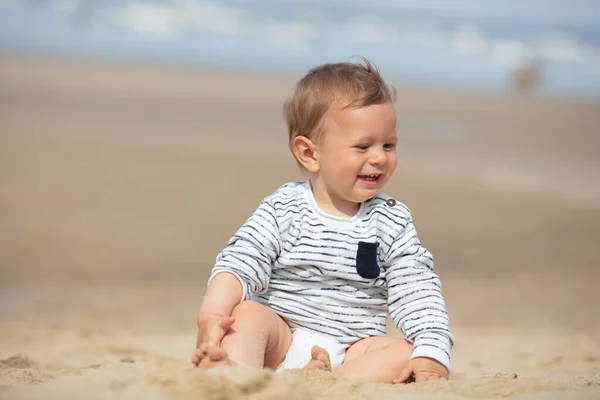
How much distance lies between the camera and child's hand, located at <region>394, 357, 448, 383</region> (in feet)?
11.5

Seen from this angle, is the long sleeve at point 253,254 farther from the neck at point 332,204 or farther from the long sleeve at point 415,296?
the long sleeve at point 415,296

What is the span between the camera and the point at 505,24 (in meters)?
37.3

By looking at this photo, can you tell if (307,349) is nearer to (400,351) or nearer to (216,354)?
(400,351)

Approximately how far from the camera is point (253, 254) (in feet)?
12.0

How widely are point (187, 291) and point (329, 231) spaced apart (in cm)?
352

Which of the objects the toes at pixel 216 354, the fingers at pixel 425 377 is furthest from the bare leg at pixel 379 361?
the toes at pixel 216 354

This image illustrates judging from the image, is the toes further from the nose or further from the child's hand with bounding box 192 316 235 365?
the nose

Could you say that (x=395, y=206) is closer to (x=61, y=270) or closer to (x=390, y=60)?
(x=61, y=270)

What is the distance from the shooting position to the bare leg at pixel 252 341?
3.23 meters

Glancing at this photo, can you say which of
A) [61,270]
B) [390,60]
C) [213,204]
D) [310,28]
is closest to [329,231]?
[61,270]

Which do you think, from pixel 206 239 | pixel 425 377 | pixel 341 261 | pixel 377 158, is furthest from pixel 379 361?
pixel 206 239

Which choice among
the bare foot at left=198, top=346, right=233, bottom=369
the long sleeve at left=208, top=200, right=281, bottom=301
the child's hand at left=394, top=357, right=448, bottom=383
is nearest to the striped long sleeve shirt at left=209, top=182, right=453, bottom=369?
the long sleeve at left=208, top=200, right=281, bottom=301

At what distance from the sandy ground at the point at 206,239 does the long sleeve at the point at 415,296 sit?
0.29 meters

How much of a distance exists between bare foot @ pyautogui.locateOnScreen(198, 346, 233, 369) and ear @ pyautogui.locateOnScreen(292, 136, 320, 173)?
99 centimetres
